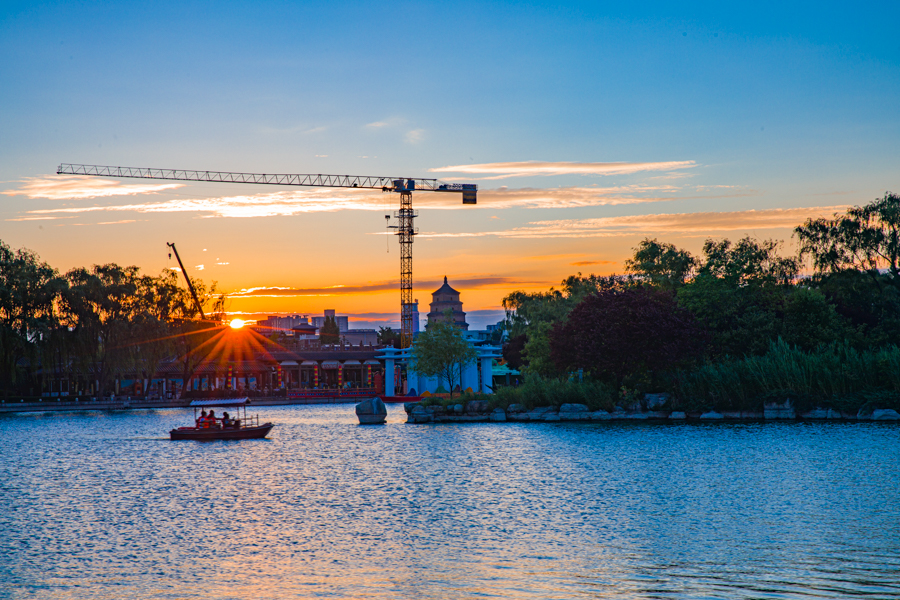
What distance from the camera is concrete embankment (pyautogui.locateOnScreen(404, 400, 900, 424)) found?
44.8 m

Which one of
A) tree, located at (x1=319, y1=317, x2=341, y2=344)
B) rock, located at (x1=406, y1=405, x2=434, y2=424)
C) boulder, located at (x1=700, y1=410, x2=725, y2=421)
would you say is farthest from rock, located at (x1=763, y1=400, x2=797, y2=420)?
tree, located at (x1=319, y1=317, x2=341, y2=344)

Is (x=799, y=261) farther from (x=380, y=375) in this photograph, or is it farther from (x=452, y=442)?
(x=380, y=375)

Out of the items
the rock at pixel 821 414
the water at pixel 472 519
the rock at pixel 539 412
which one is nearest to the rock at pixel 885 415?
the rock at pixel 821 414

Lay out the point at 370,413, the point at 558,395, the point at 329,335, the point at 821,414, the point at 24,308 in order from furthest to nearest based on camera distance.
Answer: the point at 329,335 → the point at 24,308 → the point at 370,413 → the point at 558,395 → the point at 821,414

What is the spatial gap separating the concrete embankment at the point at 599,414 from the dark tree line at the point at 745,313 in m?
3.79

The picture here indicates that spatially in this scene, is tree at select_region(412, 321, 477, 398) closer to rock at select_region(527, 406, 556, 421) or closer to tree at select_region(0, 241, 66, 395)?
rock at select_region(527, 406, 556, 421)

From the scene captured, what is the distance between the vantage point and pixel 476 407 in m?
52.8

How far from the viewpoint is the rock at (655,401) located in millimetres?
49844

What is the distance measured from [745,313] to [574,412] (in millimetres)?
15573

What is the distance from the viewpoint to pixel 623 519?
1959 cm

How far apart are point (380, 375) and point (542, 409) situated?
47.5 m

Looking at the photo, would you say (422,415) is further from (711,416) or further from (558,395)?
Result: (711,416)

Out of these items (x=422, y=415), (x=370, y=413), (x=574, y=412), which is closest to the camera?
(x=574, y=412)

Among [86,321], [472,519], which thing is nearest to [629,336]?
[472,519]
